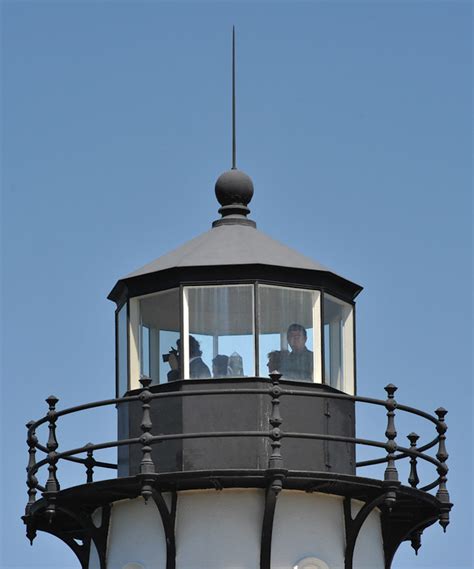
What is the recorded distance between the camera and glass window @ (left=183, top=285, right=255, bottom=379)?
2752cm

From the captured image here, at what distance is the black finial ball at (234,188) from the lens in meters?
29.2

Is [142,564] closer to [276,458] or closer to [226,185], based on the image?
[276,458]

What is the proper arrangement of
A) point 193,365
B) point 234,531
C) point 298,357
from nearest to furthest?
1. point 234,531
2. point 193,365
3. point 298,357

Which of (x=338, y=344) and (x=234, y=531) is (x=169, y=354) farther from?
(x=234, y=531)

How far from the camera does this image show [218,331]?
2769cm

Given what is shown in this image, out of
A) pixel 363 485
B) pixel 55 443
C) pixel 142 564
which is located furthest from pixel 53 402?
pixel 363 485

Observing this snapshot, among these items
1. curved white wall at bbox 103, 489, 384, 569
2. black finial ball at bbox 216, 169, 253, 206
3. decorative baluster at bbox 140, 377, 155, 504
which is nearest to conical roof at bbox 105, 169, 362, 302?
black finial ball at bbox 216, 169, 253, 206

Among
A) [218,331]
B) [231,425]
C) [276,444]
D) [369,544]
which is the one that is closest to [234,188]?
[218,331]

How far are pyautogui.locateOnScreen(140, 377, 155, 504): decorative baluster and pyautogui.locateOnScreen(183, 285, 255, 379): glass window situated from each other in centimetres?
102

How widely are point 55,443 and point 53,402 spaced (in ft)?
1.78

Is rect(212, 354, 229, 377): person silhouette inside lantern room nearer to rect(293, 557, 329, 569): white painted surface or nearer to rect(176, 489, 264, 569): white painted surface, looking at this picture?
rect(176, 489, 264, 569): white painted surface

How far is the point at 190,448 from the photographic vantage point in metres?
27.2

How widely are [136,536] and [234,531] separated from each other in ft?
4.65

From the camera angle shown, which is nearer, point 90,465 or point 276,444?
point 276,444
